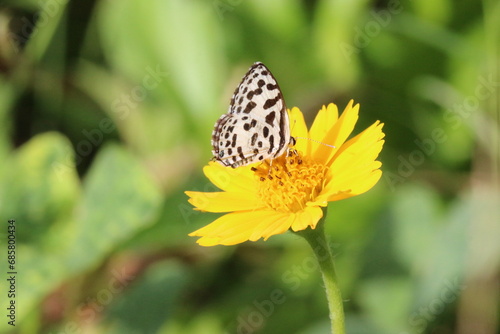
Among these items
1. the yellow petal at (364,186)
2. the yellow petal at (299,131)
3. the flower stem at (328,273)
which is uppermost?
the yellow petal at (299,131)

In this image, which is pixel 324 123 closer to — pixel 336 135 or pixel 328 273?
pixel 336 135

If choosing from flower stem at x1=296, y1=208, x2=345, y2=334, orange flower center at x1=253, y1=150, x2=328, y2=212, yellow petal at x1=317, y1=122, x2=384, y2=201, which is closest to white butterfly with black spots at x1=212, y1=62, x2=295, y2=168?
orange flower center at x1=253, y1=150, x2=328, y2=212

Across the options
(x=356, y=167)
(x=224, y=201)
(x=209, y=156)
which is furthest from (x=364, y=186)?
(x=209, y=156)

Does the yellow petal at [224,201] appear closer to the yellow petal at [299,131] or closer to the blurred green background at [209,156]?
the yellow petal at [299,131]

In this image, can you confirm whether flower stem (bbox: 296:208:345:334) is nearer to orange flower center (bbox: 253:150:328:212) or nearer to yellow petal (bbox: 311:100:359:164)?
orange flower center (bbox: 253:150:328:212)

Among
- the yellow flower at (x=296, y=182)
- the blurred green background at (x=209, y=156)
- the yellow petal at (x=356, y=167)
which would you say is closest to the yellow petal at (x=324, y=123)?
the yellow flower at (x=296, y=182)

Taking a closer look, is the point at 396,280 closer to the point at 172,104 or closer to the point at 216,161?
the point at 216,161
